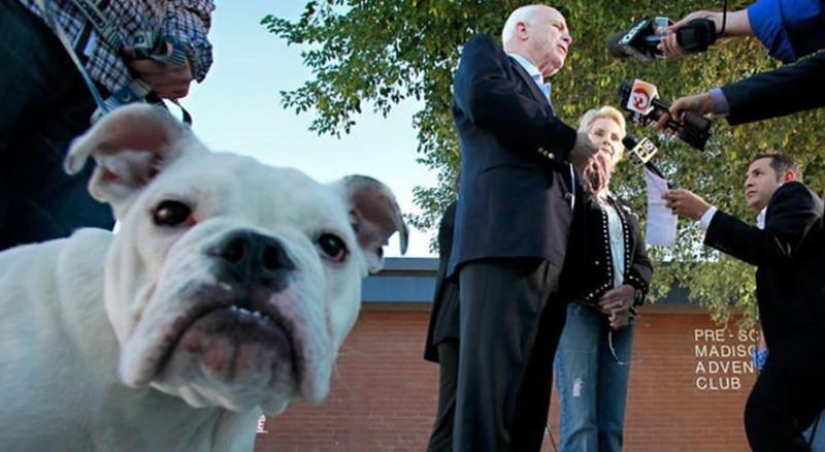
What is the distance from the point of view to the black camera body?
3.85 m

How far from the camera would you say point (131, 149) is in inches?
72.4

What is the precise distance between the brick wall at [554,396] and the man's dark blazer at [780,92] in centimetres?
1059

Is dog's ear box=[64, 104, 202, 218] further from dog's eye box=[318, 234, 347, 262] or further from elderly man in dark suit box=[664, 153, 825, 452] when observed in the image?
elderly man in dark suit box=[664, 153, 825, 452]

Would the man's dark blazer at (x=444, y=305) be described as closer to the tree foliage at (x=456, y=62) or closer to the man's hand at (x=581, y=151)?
the man's hand at (x=581, y=151)

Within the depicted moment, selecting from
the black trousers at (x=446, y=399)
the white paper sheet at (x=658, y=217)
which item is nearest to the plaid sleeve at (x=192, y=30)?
the black trousers at (x=446, y=399)

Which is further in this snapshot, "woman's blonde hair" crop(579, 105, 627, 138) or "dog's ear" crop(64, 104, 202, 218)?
"woman's blonde hair" crop(579, 105, 627, 138)

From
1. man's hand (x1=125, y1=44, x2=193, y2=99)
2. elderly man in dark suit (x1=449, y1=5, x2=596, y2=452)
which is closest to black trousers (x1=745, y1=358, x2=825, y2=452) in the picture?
elderly man in dark suit (x1=449, y1=5, x2=596, y2=452)

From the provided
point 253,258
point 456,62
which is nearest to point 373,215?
point 253,258

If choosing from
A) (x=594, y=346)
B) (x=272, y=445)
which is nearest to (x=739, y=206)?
(x=594, y=346)

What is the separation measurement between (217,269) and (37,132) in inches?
41.1

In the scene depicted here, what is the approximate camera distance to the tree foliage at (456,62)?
8.00 metres

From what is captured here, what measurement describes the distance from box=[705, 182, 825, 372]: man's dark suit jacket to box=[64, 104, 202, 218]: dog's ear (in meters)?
2.87

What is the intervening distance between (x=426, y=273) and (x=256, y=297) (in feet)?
44.7

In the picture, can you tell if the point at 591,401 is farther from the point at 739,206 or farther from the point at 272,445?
the point at 272,445
